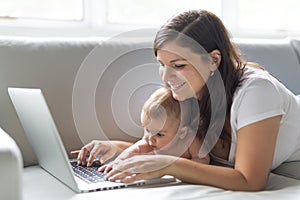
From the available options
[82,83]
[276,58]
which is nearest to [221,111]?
[82,83]

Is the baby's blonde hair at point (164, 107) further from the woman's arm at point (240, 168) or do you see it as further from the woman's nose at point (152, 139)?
the woman's arm at point (240, 168)

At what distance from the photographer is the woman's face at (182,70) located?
1.17 meters

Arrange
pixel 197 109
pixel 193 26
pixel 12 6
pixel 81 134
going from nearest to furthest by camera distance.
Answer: pixel 193 26 → pixel 197 109 → pixel 81 134 → pixel 12 6

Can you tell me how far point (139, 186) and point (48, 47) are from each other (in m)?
0.58

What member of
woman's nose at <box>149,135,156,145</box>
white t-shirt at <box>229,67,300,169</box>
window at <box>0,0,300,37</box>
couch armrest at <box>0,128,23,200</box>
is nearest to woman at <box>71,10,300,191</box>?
white t-shirt at <box>229,67,300,169</box>

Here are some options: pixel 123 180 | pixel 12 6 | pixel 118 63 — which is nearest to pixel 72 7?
pixel 12 6

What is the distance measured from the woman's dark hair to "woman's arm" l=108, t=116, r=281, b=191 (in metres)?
0.14

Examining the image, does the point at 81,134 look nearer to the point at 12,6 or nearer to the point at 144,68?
the point at 144,68

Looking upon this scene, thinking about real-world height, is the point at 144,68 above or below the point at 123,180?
above

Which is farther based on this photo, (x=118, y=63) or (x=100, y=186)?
(x=118, y=63)

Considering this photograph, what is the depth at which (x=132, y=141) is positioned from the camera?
58.7 inches

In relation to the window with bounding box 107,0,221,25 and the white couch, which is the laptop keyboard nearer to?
the white couch

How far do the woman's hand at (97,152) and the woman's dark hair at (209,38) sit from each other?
1.03ft

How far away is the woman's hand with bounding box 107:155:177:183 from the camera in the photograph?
1080 mm
